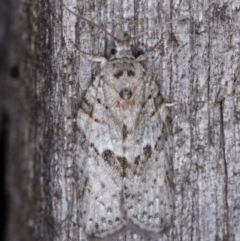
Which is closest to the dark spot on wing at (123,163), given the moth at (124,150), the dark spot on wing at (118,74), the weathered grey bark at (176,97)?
the moth at (124,150)

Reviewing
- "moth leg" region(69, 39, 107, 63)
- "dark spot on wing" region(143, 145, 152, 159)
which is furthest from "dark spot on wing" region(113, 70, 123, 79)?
"dark spot on wing" region(143, 145, 152, 159)

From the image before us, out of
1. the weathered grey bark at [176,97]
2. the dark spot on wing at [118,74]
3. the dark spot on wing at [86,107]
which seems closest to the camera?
the weathered grey bark at [176,97]

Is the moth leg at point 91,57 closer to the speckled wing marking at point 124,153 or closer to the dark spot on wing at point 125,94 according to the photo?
the speckled wing marking at point 124,153

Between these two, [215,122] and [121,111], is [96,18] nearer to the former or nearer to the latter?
[121,111]

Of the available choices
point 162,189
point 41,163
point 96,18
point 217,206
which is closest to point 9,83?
point 41,163

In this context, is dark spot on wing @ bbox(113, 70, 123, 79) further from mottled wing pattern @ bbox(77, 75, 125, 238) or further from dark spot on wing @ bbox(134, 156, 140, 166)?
dark spot on wing @ bbox(134, 156, 140, 166)

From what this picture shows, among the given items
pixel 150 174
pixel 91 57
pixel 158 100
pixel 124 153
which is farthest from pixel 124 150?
pixel 91 57
